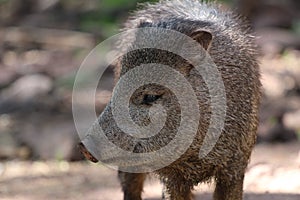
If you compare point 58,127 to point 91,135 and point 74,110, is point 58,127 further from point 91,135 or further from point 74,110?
point 91,135

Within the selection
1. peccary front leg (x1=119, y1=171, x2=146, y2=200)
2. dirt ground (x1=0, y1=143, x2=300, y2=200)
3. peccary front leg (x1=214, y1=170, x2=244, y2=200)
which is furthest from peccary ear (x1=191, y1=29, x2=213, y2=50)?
peccary front leg (x1=119, y1=171, x2=146, y2=200)

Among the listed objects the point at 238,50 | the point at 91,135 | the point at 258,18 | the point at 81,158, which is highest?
the point at 238,50

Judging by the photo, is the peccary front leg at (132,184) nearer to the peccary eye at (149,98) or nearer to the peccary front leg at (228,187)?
the peccary front leg at (228,187)

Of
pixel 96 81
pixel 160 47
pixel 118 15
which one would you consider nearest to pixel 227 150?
pixel 160 47

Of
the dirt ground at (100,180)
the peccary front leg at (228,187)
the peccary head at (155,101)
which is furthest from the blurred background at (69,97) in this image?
the peccary head at (155,101)

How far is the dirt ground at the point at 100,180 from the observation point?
20.9 feet

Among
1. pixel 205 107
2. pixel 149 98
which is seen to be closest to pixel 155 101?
pixel 149 98

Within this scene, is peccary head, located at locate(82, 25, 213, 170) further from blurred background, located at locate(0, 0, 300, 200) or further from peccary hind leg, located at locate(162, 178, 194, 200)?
blurred background, located at locate(0, 0, 300, 200)

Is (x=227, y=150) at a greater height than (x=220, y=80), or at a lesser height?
lesser

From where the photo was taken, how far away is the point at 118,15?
45.6 feet

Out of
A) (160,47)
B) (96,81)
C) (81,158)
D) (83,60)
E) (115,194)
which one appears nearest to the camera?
(160,47)

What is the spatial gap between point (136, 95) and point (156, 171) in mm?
531

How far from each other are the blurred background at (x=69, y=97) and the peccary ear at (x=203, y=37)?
1510mm

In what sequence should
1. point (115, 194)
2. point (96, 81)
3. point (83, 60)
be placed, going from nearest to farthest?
point (115, 194)
point (96, 81)
point (83, 60)
